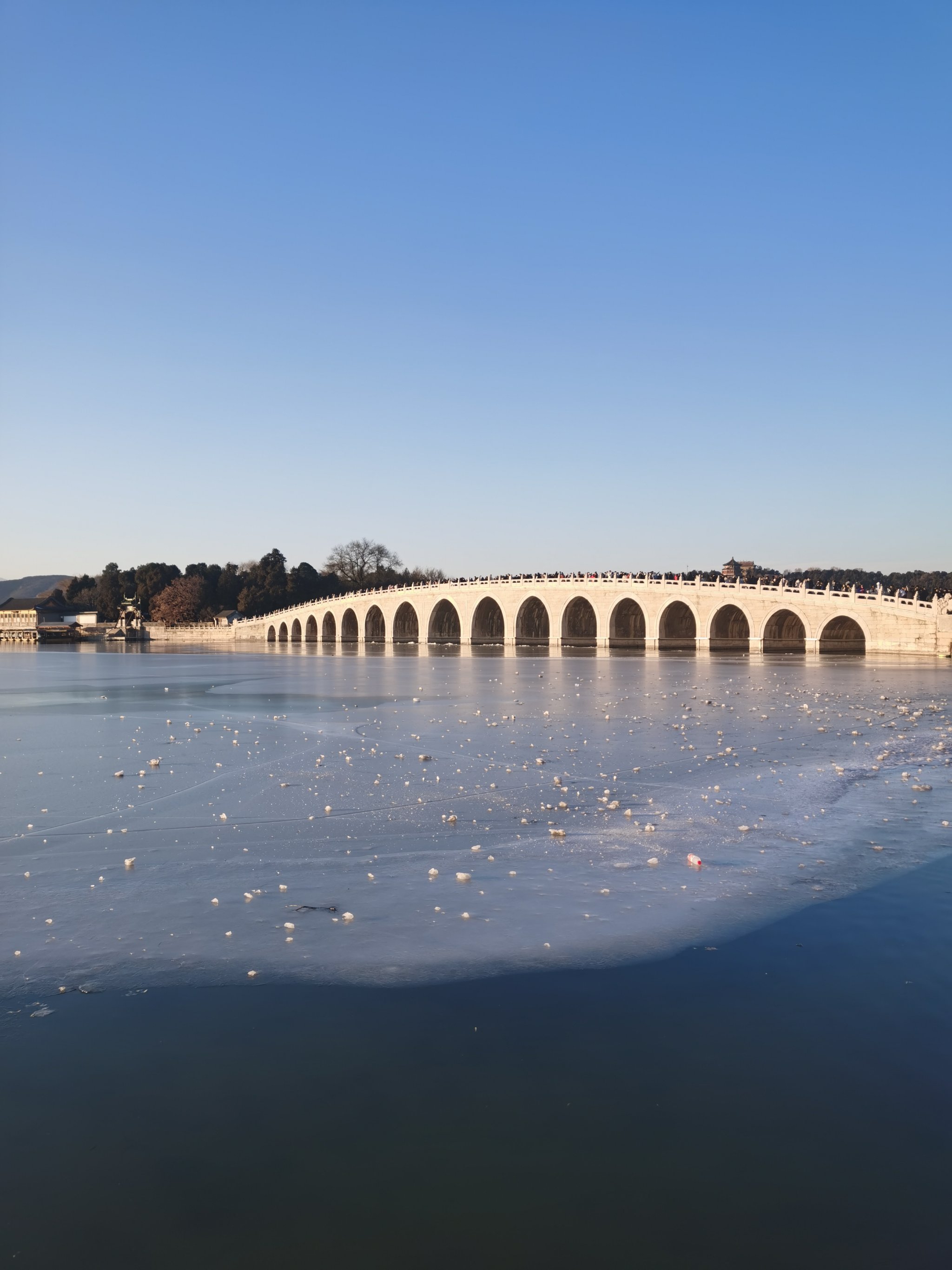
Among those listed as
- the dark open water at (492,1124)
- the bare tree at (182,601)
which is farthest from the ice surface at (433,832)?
the bare tree at (182,601)

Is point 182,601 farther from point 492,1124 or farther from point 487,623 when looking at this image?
point 492,1124

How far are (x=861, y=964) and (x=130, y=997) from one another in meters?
4.04

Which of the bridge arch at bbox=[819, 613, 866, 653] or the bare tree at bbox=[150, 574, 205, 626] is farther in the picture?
the bare tree at bbox=[150, 574, 205, 626]

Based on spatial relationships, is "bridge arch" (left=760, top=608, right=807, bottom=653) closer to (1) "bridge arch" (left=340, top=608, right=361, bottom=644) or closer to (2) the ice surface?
(2) the ice surface

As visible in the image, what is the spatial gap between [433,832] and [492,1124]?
205 inches

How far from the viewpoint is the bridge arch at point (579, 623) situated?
236ft

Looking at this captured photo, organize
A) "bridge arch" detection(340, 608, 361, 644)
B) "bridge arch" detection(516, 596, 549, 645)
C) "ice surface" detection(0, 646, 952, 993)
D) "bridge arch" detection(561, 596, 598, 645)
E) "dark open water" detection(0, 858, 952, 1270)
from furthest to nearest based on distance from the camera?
"bridge arch" detection(340, 608, 361, 644) → "bridge arch" detection(516, 596, 549, 645) → "bridge arch" detection(561, 596, 598, 645) → "ice surface" detection(0, 646, 952, 993) → "dark open water" detection(0, 858, 952, 1270)

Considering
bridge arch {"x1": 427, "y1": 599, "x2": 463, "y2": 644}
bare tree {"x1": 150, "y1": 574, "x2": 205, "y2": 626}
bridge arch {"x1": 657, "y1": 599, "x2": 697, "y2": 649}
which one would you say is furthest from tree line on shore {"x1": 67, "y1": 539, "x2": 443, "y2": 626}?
bridge arch {"x1": 657, "y1": 599, "x2": 697, "y2": 649}

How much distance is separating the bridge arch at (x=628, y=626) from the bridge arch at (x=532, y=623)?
593 cm

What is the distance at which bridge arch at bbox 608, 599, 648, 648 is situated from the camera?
6806 centimetres

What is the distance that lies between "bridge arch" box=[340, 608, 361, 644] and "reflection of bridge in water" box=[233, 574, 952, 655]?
0.49 ft

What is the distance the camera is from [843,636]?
58.0 metres

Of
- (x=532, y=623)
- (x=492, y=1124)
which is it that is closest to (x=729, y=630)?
(x=532, y=623)

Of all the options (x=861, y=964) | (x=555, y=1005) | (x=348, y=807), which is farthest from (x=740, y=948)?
(x=348, y=807)
